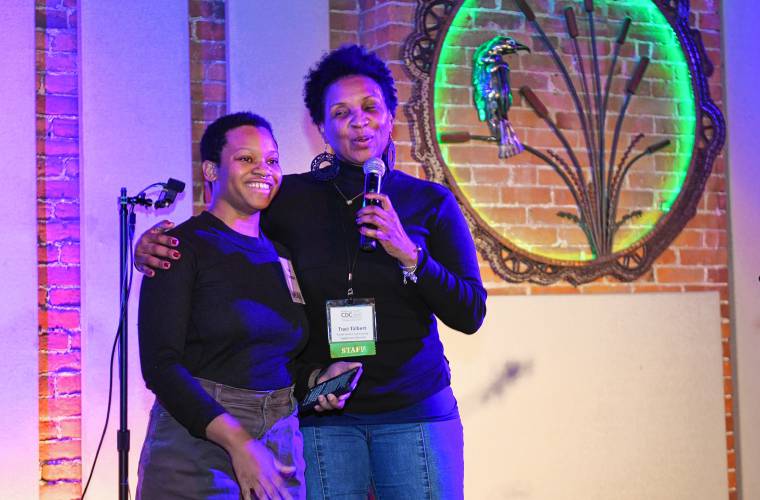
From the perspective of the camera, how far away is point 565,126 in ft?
13.3

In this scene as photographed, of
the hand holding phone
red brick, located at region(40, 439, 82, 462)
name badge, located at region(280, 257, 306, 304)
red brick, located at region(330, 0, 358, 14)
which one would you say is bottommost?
red brick, located at region(40, 439, 82, 462)

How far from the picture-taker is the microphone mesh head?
89.9 inches

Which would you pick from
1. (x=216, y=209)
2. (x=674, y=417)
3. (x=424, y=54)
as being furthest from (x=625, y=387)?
(x=216, y=209)

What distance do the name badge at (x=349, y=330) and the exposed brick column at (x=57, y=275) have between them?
1622 millimetres

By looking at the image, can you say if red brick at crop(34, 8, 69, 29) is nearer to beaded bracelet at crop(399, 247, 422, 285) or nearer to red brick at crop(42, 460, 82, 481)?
red brick at crop(42, 460, 82, 481)

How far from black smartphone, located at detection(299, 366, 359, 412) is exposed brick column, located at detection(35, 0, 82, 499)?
5.47ft

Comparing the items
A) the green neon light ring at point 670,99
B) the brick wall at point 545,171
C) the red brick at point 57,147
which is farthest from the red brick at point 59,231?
the green neon light ring at point 670,99

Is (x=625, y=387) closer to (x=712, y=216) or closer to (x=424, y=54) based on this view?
(x=712, y=216)

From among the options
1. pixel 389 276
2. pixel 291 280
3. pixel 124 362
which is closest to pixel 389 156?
pixel 389 276

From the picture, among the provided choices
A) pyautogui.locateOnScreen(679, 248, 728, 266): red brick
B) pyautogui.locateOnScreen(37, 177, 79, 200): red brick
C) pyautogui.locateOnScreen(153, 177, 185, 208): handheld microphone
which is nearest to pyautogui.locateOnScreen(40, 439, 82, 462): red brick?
pyautogui.locateOnScreen(37, 177, 79, 200): red brick

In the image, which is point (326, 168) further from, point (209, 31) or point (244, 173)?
point (209, 31)

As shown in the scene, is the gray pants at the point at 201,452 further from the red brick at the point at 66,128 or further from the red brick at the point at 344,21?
the red brick at the point at 344,21

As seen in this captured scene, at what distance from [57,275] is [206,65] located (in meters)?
1.03

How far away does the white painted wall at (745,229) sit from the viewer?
168 inches
